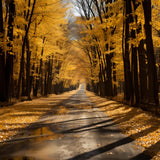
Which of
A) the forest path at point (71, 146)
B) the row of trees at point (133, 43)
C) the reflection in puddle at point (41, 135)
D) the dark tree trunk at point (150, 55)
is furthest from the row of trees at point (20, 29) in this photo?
the dark tree trunk at point (150, 55)

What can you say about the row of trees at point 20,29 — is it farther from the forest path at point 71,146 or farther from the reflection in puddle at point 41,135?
the forest path at point 71,146

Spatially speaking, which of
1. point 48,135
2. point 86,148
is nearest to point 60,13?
point 48,135

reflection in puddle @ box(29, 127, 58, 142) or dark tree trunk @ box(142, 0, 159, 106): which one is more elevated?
dark tree trunk @ box(142, 0, 159, 106)

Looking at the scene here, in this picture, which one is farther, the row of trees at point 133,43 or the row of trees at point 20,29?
the row of trees at point 20,29

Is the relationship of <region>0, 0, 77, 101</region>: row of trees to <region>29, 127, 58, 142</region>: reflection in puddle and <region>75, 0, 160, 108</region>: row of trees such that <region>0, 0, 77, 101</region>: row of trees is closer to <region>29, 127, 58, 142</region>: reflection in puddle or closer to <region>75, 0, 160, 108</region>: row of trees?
<region>75, 0, 160, 108</region>: row of trees

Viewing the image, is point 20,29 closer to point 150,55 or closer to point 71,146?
point 150,55

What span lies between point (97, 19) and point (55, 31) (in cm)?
557

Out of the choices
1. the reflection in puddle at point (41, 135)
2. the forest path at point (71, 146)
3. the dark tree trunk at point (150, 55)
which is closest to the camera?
the forest path at point (71, 146)

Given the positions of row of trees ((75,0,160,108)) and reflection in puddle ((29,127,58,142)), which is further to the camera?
row of trees ((75,0,160,108))

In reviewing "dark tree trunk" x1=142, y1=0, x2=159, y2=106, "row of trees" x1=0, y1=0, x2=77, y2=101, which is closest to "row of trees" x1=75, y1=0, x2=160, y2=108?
"dark tree trunk" x1=142, y1=0, x2=159, y2=106

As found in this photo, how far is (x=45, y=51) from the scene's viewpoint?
2555cm

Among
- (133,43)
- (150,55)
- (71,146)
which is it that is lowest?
(71,146)

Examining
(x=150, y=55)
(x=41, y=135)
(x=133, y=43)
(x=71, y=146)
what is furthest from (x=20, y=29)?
(x=71, y=146)

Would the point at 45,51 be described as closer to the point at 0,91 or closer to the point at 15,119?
the point at 0,91
